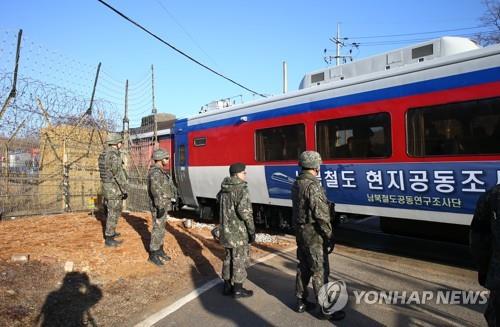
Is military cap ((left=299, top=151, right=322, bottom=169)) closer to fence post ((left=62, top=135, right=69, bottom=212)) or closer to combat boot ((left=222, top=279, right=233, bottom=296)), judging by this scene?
Result: combat boot ((left=222, top=279, right=233, bottom=296))

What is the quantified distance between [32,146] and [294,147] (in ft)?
21.3

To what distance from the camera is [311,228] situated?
4.40 metres

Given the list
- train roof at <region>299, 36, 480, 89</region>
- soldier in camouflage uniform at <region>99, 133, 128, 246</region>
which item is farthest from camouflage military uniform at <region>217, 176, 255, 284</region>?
train roof at <region>299, 36, 480, 89</region>

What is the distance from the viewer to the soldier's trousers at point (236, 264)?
5.17 m

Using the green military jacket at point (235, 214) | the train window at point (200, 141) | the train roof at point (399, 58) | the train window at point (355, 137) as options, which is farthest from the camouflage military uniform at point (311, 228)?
the train window at point (200, 141)

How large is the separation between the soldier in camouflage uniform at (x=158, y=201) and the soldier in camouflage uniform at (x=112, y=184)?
116cm

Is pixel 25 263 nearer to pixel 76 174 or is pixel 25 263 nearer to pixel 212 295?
pixel 212 295

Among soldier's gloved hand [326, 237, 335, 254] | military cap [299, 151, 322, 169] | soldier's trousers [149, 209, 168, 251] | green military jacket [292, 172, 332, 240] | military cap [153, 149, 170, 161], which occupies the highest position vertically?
military cap [153, 149, 170, 161]

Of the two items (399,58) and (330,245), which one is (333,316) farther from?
(399,58)

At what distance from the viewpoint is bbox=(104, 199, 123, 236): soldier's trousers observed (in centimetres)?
755

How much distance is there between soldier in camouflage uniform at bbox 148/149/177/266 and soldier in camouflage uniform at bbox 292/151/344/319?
2.80 m

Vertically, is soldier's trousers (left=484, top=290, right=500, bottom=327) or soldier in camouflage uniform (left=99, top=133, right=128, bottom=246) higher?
soldier in camouflage uniform (left=99, top=133, right=128, bottom=246)

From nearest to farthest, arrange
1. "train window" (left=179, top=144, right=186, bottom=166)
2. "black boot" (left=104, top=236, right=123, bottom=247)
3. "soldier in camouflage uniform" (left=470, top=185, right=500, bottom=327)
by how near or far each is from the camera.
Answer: "soldier in camouflage uniform" (left=470, top=185, right=500, bottom=327) < "black boot" (left=104, top=236, right=123, bottom=247) < "train window" (left=179, top=144, right=186, bottom=166)

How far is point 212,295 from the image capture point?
5.29 m
